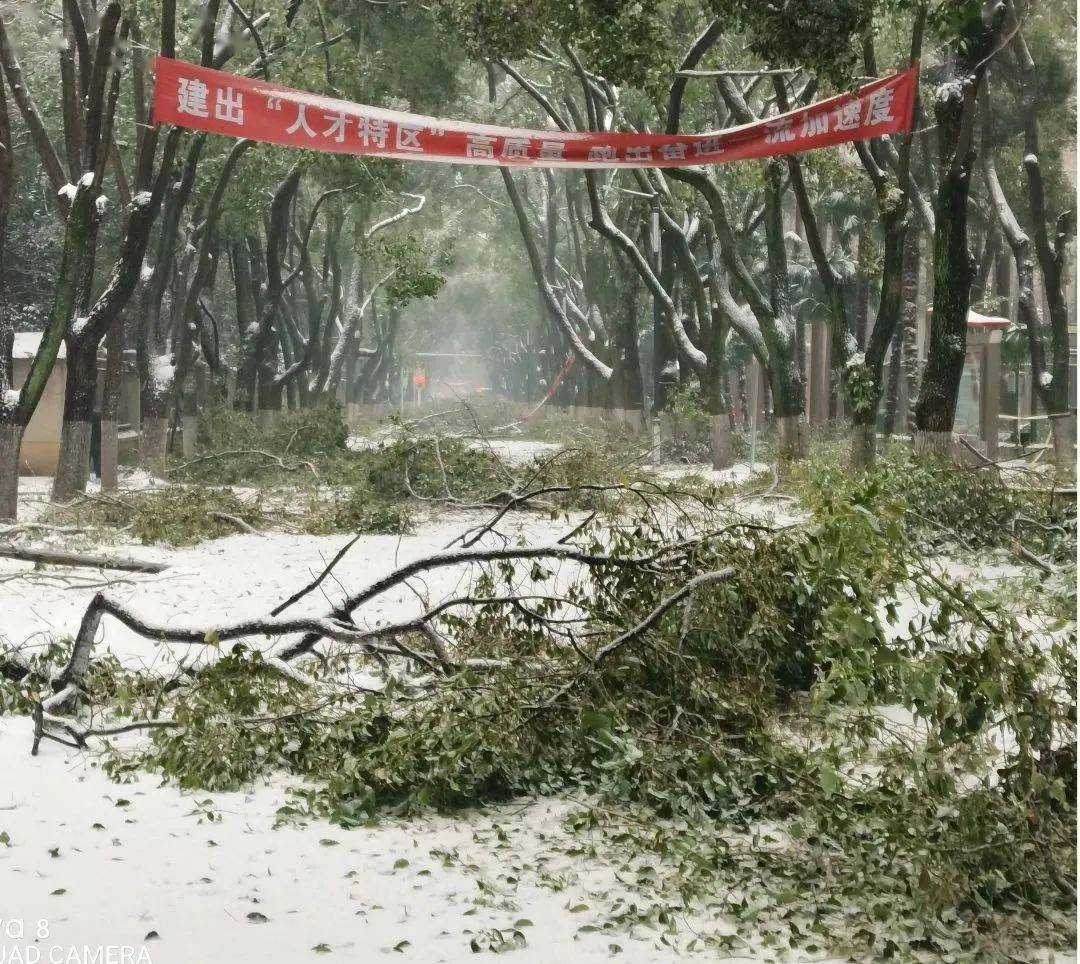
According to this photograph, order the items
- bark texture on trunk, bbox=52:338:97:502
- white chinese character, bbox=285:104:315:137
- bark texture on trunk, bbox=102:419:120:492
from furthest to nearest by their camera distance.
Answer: bark texture on trunk, bbox=102:419:120:492
bark texture on trunk, bbox=52:338:97:502
white chinese character, bbox=285:104:315:137

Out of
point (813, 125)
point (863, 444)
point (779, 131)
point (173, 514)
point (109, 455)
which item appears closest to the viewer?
point (173, 514)

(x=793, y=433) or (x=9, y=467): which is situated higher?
(x=793, y=433)

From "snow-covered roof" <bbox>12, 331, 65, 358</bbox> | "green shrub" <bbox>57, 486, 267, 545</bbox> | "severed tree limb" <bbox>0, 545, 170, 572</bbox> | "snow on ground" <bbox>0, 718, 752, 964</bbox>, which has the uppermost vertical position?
"snow-covered roof" <bbox>12, 331, 65, 358</bbox>

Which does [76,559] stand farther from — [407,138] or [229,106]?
[407,138]

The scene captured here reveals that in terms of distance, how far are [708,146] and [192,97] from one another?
5.68 m

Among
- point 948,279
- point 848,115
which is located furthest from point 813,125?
point 948,279

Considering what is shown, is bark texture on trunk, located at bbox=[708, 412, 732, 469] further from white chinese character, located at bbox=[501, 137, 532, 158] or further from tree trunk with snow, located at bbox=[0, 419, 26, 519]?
tree trunk with snow, located at bbox=[0, 419, 26, 519]

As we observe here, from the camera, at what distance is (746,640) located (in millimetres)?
6531

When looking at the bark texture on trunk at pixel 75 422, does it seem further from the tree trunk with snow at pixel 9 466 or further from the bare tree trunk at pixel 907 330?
the bare tree trunk at pixel 907 330

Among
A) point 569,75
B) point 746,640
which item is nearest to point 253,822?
point 746,640

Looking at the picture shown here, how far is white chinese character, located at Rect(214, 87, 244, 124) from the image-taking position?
43.9 ft

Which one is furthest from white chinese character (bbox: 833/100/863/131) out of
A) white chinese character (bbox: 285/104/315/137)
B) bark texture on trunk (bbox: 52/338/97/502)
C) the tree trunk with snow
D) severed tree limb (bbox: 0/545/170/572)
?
the tree trunk with snow

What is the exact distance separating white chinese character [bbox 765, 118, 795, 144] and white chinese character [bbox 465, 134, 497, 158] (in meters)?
2.88

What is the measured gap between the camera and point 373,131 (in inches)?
575
